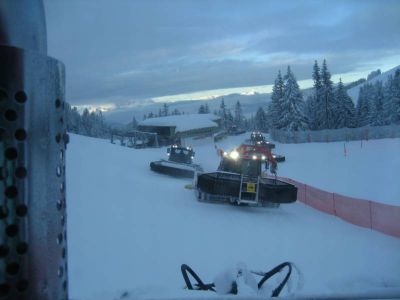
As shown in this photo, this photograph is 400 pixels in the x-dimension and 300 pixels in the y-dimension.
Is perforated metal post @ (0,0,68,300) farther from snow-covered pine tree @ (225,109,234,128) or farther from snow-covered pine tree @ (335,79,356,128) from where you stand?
snow-covered pine tree @ (225,109,234,128)

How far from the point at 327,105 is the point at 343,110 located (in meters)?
2.87

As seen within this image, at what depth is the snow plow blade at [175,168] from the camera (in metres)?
19.4

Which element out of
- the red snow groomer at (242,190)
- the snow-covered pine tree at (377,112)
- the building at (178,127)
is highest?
the snow-covered pine tree at (377,112)

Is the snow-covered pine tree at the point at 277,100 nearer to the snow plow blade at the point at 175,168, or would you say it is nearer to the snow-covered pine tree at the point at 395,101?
the snow-covered pine tree at the point at 395,101

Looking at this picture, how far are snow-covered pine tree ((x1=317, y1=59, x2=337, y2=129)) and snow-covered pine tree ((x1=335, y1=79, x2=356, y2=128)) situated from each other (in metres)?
0.84

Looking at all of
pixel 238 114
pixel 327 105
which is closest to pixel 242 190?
pixel 327 105

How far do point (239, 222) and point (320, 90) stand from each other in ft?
170

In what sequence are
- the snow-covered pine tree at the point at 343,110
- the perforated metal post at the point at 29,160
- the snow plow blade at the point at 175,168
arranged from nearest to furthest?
the perforated metal post at the point at 29,160 < the snow plow blade at the point at 175,168 < the snow-covered pine tree at the point at 343,110

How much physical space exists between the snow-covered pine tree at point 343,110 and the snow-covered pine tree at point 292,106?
570 cm

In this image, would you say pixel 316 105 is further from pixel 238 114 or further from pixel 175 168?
pixel 238 114

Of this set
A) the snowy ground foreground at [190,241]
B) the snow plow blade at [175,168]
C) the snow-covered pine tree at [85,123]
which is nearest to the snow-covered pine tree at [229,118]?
the snow-covered pine tree at [85,123]

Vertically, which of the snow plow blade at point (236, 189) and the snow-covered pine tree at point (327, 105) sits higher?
the snow-covered pine tree at point (327, 105)

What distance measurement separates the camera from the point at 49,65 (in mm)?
921

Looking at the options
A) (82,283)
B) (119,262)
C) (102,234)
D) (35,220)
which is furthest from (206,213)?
(35,220)
